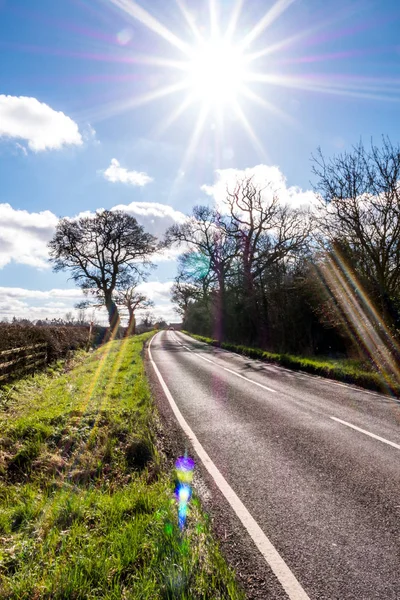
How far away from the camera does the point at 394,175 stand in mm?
13797

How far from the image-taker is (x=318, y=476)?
452cm

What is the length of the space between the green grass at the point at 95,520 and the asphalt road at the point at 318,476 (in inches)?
27.2

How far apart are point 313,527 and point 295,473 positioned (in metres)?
1.24

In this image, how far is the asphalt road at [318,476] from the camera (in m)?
2.81

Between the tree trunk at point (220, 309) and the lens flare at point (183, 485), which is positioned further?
the tree trunk at point (220, 309)

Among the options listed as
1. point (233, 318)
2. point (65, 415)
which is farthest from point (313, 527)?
point (233, 318)

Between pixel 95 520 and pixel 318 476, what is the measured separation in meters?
2.77

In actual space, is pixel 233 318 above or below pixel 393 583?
above

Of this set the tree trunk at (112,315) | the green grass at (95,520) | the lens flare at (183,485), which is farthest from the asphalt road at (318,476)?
the tree trunk at (112,315)

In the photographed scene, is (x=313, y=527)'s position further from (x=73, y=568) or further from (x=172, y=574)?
(x=73, y=568)

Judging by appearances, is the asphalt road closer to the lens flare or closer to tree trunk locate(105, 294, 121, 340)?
the lens flare

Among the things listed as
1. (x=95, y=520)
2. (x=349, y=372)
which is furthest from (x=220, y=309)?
(x=95, y=520)

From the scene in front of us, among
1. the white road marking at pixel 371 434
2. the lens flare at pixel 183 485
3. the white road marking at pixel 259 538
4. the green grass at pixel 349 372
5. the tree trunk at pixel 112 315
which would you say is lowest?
the white road marking at pixel 259 538

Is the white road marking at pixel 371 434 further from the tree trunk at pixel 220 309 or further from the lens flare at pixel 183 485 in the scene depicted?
the tree trunk at pixel 220 309
